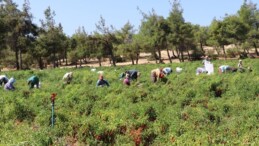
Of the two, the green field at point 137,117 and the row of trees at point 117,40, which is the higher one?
the row of trees at point 117,40

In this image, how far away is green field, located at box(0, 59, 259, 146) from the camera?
406 inches

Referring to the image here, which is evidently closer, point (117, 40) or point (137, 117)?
point (137, 117)

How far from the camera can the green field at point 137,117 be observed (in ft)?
33.8

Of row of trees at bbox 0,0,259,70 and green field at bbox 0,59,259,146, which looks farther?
row of trees at bbox 0,0,259,70

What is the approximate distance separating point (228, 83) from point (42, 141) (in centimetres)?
1038

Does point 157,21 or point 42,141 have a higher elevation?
point 157,21

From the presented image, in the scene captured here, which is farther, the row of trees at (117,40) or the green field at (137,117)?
the row of trees at (117,40)

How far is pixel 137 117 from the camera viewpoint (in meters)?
12.1

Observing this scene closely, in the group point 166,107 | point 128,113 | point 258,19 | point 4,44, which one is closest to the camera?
point 128,113

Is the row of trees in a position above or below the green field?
above

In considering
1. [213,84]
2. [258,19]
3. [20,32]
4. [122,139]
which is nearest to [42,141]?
[122,139]

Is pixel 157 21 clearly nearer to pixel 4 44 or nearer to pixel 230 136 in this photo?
pixel 4 44

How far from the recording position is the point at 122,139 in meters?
10.7

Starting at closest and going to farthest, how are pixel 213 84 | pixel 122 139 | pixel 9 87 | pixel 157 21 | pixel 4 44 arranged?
pixel 122 139 < pixel 213 84 < pixel 9 87 < pixel 4 44 < pixel 157 21
